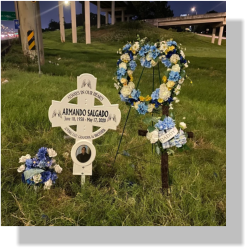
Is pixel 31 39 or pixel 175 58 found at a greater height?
pixel 31 39

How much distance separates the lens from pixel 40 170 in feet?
6.51

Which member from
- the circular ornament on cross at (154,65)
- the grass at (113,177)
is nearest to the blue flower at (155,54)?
the circular ornament on cross at (154,65)

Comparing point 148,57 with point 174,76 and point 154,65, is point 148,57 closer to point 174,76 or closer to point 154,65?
point 154,65

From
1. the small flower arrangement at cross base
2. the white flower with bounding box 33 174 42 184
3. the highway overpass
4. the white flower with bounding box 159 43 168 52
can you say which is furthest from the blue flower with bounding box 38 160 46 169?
the highway overpass

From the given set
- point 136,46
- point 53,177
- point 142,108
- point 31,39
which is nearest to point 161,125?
point 142,108

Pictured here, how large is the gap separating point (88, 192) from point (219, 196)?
1.24 metres

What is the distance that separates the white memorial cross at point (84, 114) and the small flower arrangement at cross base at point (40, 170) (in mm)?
239

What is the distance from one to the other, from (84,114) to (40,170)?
2.18ft

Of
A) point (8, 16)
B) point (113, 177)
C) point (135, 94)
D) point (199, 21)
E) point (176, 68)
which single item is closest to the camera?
point (176, 68)

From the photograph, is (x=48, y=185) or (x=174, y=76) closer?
(x=174, y=76)

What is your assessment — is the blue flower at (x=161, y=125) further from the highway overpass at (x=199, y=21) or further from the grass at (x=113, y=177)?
the highway overpass at (x=199, y=21)

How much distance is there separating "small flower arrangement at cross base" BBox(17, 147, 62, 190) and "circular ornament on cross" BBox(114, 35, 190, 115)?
96 cm

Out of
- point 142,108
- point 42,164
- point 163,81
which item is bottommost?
point 42,164

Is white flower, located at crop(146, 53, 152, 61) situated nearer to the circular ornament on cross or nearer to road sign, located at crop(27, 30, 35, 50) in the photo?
the circular ornament on cross
